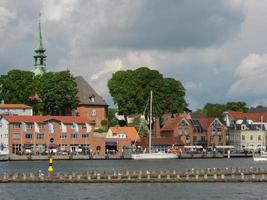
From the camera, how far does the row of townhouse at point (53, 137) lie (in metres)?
166

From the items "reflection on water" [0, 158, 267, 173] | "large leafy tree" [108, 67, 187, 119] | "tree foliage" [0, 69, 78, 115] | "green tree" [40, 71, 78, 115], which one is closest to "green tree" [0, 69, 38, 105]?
"tree foliage" [0, 69, 78, 115]

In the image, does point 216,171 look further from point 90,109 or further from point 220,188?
point 90,109

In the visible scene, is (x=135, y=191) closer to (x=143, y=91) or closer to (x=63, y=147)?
(x=63, y=147)

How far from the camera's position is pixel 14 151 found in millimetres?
165625

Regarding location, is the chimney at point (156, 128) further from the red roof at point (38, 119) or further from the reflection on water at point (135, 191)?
the reflection on water at point (135, 191)

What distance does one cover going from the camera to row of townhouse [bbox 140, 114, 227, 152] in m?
184

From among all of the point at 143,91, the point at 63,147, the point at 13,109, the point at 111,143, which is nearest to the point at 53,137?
the point at 63,147

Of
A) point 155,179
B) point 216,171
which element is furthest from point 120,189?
point 216,171

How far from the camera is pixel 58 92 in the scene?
182 metres

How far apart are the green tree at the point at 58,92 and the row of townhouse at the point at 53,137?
31.9 ft

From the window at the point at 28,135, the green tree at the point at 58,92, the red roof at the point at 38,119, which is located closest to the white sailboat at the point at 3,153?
the window at the point at 28,135

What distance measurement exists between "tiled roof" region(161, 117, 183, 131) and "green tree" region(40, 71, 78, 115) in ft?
77.4

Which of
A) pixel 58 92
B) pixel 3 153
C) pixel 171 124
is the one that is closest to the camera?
pixel 3 153

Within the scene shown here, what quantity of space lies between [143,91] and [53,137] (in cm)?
2851
